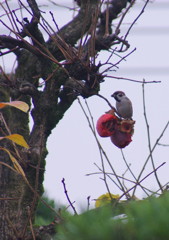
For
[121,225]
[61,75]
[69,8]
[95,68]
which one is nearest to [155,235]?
[121,225]

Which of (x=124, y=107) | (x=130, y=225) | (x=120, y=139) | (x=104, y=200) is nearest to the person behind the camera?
(x=130, y=225)

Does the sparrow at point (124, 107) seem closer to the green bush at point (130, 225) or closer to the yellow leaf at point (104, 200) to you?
the yellow leaf at point (104, 200)

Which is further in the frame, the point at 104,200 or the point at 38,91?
the point at 38,91

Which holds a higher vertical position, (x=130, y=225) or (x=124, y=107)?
(x=124, y=107)

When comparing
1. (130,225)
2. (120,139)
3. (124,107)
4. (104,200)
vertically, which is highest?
(124,107)

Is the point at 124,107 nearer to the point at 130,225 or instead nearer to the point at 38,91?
the point at 38,91

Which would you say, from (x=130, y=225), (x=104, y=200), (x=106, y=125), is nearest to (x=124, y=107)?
(x=106, y=125)

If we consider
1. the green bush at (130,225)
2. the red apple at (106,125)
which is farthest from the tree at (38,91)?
the green bush at (130,225)

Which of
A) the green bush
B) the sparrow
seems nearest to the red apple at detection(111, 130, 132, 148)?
the sparrow

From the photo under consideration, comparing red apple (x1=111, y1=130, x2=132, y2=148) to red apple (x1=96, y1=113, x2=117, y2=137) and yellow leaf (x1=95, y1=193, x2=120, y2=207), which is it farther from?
yellow leaf (x1=95, y1=193, x2=120, y2=207)

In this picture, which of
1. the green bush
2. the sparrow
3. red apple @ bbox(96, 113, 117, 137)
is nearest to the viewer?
the green bush

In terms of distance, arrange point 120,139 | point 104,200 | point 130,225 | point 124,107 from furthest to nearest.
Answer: point 124,107
point 120,139
point 104,200
point 130,225

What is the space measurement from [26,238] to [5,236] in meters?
0.18

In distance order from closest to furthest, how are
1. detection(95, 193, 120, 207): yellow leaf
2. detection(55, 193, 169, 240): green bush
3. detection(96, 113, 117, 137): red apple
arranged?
detection(55, 193, 169, 240): green bush, detection(95, 193, 120, 207): yellow leaf, detection(96, 113, 117, 137): red apple
